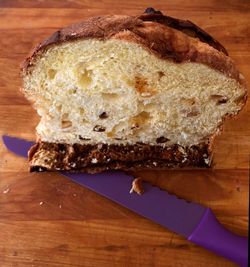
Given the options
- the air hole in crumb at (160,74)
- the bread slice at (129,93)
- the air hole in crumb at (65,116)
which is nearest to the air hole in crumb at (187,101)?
the bread slice at (129,93)

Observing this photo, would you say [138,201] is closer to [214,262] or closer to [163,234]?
[163,234]

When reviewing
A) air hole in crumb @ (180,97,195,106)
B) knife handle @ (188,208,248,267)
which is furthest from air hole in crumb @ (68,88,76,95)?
knife handle @ (188,208,248,267)

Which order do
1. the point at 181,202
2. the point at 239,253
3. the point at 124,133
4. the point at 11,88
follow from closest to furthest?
1. the point at 239,253
2. the point at 181,202
3. the point at 124,133
4. the point at 11,88

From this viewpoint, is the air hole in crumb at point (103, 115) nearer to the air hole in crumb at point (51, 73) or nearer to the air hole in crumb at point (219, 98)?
the air hole in crumb at point (51, 73)

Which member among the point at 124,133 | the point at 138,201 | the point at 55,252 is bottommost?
the point at 55,252

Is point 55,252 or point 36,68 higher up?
point 36,68

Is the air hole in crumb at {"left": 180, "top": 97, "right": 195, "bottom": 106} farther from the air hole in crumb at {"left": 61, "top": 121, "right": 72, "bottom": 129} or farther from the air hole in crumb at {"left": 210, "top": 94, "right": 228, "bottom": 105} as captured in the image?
the air hole in crumb at {"left": 61, "top": 121, "right": 72, "bottom": 129}

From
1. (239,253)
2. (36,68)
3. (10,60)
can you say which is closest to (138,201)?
(239,253)

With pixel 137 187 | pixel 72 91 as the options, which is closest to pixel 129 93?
pixel 72 91
